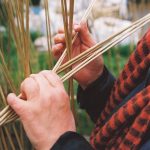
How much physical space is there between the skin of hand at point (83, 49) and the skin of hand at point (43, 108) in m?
0.22

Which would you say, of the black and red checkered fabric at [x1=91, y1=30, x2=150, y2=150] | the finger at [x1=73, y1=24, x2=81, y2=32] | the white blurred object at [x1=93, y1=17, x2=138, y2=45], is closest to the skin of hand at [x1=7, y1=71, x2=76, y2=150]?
the black and red checkered fabric at [x1=91, y1=30, x2=150, y2=150]

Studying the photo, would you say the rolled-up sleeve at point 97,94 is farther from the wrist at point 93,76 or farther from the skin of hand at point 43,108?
the skin of hand at point 43,108

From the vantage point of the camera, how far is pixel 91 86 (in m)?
1.10

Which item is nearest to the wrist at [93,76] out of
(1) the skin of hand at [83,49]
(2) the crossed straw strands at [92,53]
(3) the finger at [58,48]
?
(1) the skin of hand at [83,49]

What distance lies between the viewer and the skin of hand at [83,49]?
98 centimetres

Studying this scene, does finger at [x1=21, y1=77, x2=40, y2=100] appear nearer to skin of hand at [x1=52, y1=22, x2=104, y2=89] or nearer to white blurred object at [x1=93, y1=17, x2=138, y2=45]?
skin of hand at [x1=52, y1=22, x2=104, y2=89]

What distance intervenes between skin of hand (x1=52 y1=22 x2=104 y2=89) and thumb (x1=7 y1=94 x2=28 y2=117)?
0.85ft

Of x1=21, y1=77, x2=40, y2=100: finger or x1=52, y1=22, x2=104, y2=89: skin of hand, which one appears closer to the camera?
x1=21, y1=77, x2=40, y2=100: finger

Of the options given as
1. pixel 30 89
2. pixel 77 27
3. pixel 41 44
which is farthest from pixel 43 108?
pixel 41 44

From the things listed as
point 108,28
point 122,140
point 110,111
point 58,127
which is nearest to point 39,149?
point 58,127

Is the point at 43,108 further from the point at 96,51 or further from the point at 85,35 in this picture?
the point at 85,35

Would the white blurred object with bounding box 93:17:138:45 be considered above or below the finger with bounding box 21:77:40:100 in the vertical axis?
below

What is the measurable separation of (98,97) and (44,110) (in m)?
0.37

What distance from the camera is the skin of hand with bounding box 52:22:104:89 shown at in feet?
3.23
